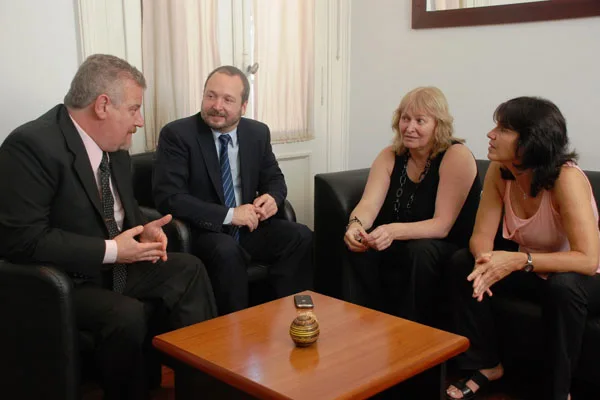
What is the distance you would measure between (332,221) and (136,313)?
1.21 metres

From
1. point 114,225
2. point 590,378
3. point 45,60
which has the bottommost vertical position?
point 590,378

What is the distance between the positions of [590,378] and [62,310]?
1829mm

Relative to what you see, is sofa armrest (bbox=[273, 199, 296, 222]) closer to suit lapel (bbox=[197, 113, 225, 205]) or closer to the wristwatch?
suit lapel (bbox=[197, 113, 225, 205])

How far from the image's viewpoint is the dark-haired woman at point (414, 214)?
279 centimetres

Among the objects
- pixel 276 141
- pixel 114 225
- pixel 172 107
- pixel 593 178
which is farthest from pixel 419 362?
pixel 276 141

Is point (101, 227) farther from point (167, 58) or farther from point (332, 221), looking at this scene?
point (167, 58)

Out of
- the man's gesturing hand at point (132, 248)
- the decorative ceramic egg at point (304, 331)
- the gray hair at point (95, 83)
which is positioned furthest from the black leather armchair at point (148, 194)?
the decorative ceramic egg at point (304, 331)

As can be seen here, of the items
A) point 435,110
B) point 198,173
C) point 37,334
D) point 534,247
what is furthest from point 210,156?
point 534,247

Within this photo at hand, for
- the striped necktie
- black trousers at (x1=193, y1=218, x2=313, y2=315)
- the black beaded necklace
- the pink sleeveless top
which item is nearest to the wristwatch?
the pink sleeveless top

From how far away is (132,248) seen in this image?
2252 mm

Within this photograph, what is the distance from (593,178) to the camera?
2.83 metres

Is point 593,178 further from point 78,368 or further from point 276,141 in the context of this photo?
point 78,368

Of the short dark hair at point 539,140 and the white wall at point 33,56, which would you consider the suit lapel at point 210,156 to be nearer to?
the white wall at point 33,56

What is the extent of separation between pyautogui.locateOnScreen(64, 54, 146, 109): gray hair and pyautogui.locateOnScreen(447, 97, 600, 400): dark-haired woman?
1.43 meters
